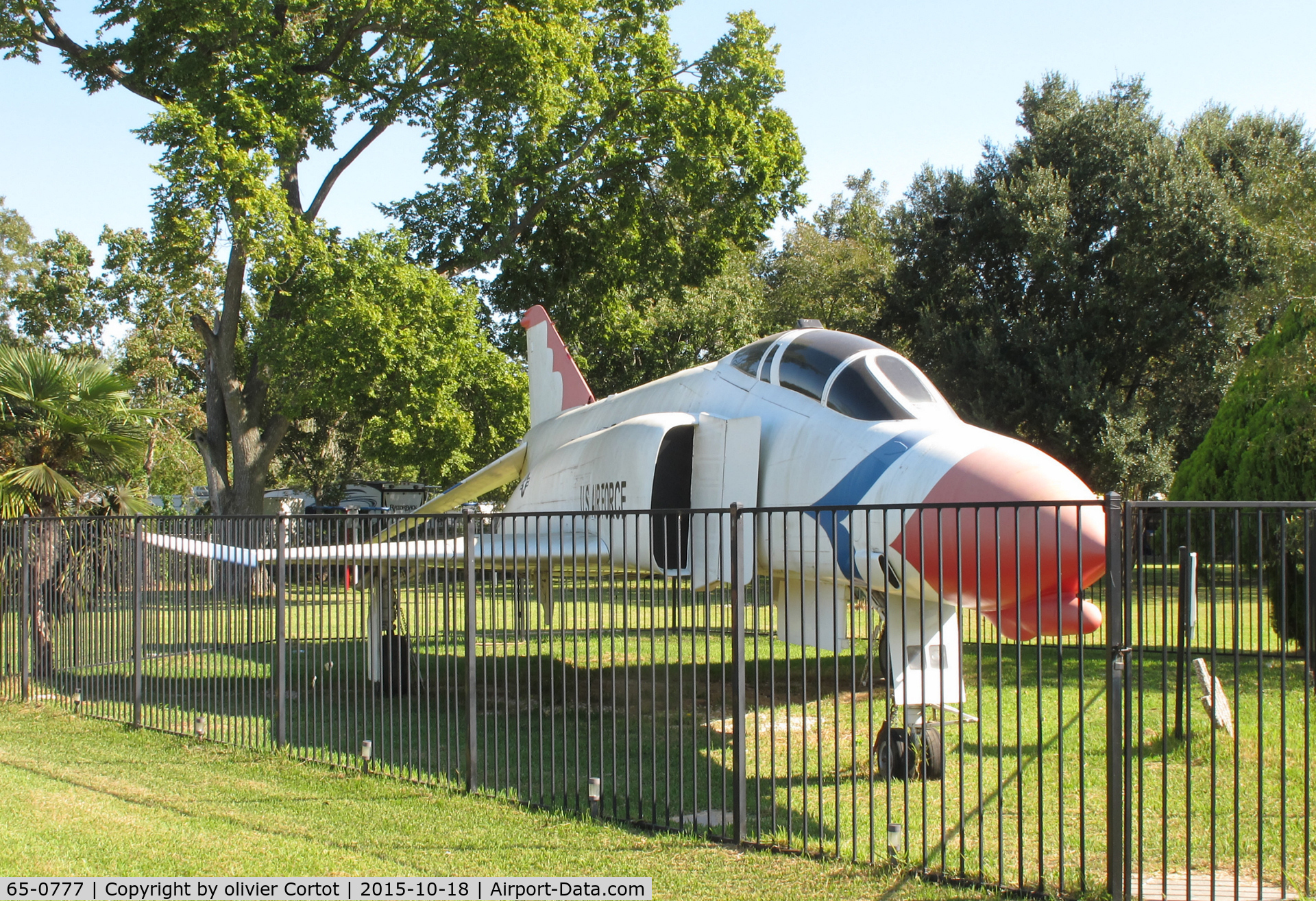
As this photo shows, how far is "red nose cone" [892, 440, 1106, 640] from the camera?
5.07m

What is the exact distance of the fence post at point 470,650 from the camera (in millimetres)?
6477

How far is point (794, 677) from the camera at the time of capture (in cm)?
1207

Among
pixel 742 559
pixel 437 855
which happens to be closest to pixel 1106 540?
pixel 742 559

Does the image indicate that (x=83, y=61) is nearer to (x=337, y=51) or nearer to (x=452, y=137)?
(x=337, y=51)

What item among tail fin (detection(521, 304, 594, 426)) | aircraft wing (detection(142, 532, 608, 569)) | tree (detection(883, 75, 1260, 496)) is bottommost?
aircraft wing (detection(142, 532, 608, 569))

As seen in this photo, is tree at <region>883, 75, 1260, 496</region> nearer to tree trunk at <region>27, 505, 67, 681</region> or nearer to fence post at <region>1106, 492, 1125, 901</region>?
tree trunk at <region>27, 505, 67, 681</region>

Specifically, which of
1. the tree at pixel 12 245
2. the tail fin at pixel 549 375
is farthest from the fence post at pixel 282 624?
the tree at pixel 12 245

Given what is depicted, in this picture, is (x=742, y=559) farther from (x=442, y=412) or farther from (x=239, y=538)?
(x=442, y=412)

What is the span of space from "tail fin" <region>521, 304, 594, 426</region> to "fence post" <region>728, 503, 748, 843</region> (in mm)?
10001

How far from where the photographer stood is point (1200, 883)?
4832mm

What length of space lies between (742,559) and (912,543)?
3.35ft

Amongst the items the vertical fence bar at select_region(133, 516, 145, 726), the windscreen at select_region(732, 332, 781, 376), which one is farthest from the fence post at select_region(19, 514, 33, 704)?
the windscreen at select_region(732, 332, 781, 376)

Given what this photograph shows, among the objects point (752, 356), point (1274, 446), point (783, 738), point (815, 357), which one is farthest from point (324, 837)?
point (1274, 446)
